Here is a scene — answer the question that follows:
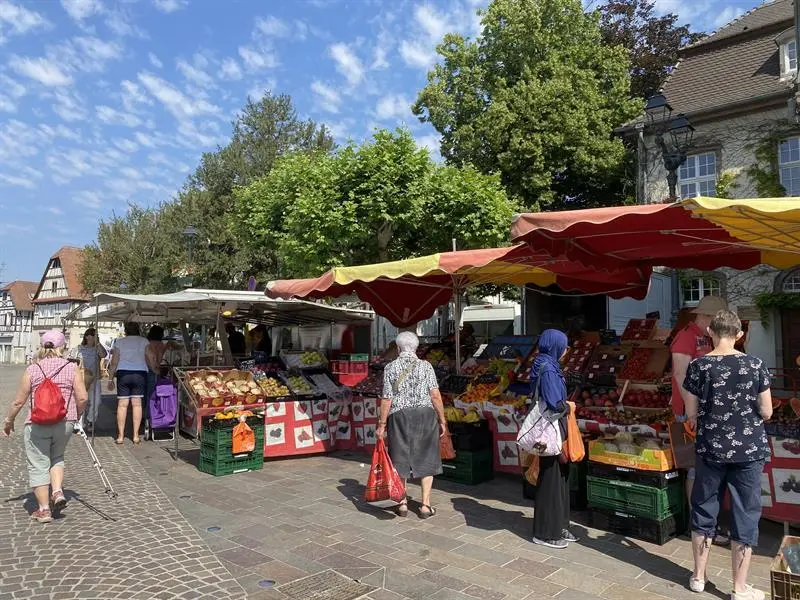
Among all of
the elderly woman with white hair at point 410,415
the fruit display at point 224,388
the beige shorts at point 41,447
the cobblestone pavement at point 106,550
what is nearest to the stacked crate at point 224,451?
the fruit display at point 224,388

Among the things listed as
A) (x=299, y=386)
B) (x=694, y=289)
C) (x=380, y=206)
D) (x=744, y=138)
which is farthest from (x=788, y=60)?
(x=299, y=386)

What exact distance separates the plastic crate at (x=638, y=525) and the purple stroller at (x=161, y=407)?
717cm

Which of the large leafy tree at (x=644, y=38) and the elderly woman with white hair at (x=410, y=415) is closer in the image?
the elderly woman with white hair at (x=410, y=415)

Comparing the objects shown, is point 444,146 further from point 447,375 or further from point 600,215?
point 600,215

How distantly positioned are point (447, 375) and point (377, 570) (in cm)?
459

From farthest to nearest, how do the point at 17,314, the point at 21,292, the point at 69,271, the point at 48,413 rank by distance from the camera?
the point at 21,292
the point at 17,314
the point at 69,271
the point at 48,413

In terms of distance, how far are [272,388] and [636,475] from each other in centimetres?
516

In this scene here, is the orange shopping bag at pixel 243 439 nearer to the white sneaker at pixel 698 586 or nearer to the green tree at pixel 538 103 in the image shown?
the white sneaker at pixel 698 586

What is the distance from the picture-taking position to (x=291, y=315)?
37.9 ft

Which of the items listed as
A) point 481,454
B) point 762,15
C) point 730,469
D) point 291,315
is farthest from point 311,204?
point 762,15

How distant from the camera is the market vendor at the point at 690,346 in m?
4.68

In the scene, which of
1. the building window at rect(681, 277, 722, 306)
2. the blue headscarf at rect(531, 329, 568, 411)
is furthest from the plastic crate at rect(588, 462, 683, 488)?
the building window at rect(681, 277, 722, 306)

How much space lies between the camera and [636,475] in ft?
15.8

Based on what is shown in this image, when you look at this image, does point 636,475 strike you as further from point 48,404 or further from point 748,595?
point 48,404
